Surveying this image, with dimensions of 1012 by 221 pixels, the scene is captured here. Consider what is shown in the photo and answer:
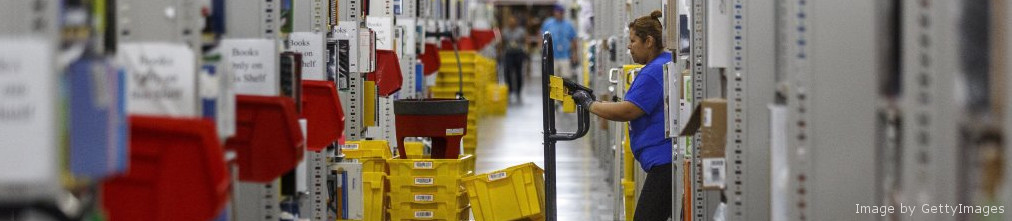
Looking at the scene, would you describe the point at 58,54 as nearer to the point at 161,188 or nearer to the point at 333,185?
the point at 161,188

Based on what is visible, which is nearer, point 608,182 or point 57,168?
point 57,168

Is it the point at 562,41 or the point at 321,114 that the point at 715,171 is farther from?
the point at 562,41

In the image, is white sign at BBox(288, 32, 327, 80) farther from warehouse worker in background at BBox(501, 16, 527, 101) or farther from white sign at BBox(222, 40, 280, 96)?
warehouse worker in background at BBox(501, 16, 527, 101)

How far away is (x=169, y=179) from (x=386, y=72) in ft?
16.5

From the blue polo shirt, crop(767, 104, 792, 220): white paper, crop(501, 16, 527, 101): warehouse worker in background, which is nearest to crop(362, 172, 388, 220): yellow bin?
the blue polo shirt

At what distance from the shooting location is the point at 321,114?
4453 mm

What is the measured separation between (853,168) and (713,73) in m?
1.32

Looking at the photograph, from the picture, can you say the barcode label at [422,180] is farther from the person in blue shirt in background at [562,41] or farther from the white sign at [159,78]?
the person in blue shirt in background at [562,41]

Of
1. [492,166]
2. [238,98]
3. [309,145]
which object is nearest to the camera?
[238,98]

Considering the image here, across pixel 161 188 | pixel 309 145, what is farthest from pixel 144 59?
pixel 309 145

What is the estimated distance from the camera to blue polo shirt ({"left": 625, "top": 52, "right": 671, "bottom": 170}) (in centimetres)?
582

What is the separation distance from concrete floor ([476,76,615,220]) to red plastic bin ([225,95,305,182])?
510cm

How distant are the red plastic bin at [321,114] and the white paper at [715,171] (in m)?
1.27

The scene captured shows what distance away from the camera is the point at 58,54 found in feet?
7.42
